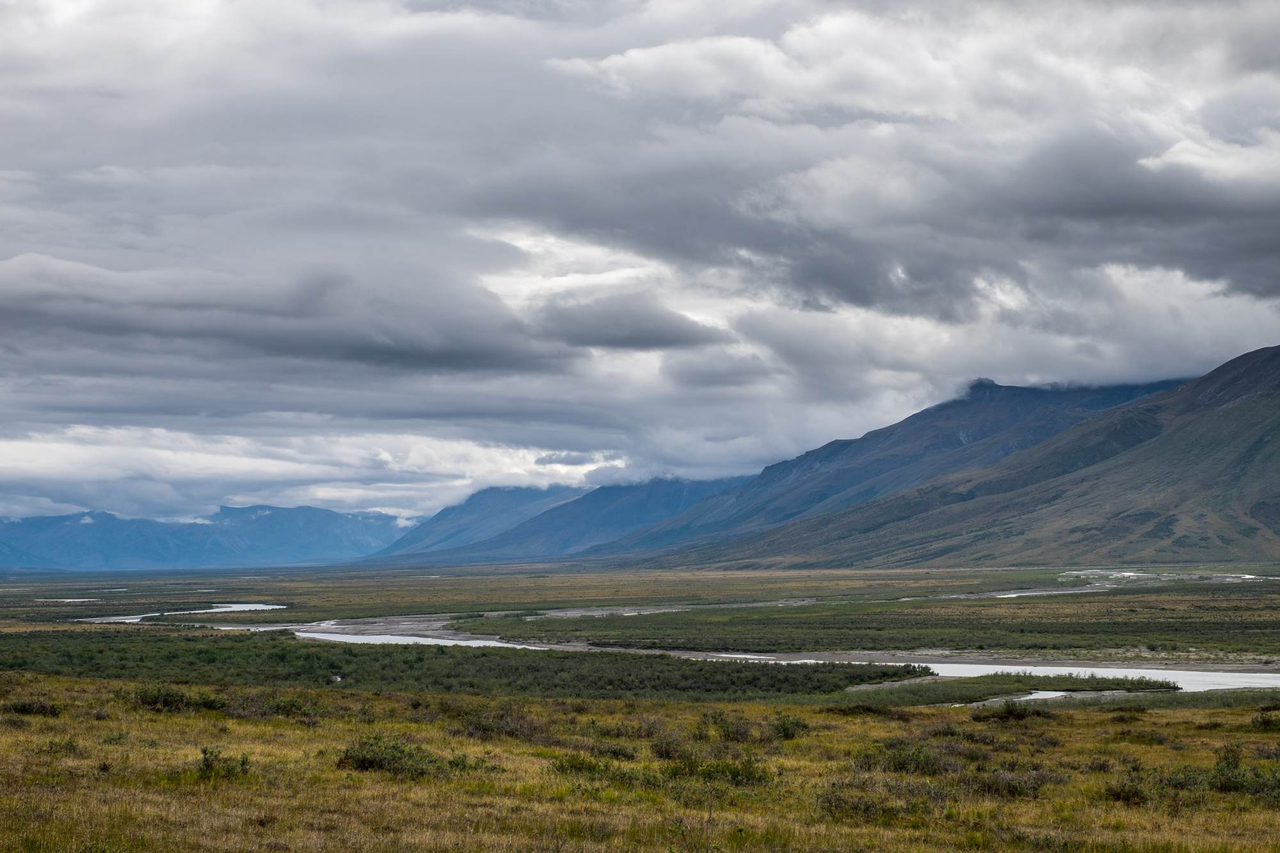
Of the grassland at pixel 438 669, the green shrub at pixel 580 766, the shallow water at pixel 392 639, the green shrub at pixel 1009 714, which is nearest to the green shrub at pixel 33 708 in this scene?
the green shrub at pixel 580 766


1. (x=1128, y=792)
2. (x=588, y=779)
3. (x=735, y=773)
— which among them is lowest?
(x=1128, y=792)

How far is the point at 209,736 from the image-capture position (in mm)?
29453

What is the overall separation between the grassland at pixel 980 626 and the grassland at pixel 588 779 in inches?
2028

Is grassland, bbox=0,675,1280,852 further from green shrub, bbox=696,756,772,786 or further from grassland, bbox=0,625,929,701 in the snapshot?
grassland, bbox=0,625,929,701

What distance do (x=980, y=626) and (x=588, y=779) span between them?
95.7m

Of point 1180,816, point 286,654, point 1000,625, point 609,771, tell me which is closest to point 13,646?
point 286,654

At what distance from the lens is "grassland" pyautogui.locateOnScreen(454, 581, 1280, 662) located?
89188 millimetres

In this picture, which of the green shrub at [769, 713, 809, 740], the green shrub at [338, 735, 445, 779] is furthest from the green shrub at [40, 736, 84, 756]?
the green shrub at [769, 713, 809, 740]

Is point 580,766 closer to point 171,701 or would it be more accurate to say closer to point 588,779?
point 588,779

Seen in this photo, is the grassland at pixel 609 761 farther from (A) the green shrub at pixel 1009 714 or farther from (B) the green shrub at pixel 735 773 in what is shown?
(A) the green shrub at pixel 1009 714

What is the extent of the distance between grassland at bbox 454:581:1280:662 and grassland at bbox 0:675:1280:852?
51.5 m

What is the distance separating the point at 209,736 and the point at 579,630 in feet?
297

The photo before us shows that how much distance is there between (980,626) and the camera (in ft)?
364

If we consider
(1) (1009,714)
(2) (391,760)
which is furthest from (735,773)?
(1) (1009,714)
